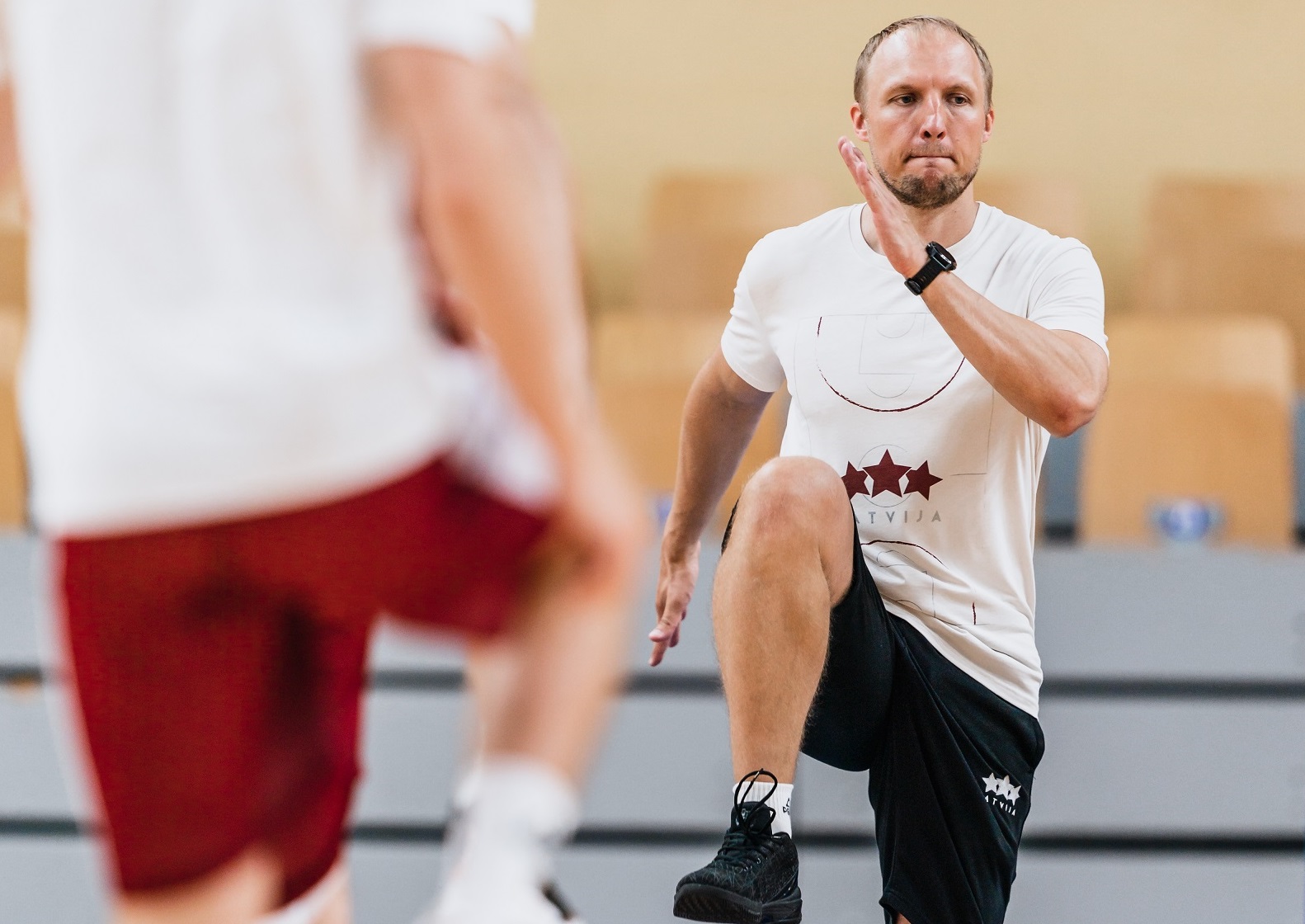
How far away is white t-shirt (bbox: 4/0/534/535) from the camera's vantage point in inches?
24.9

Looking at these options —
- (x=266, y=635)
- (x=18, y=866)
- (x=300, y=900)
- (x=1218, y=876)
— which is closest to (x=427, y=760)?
(x=18, y=866)

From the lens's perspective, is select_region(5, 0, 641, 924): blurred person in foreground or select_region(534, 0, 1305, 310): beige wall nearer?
select_region(5, 0, 641, 924): blurred person in foreground

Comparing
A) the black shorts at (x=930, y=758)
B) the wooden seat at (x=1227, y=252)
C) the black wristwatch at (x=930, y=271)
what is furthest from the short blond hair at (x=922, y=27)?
the wooden seat at (x=1227, y=252)

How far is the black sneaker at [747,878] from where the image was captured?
4.50ft

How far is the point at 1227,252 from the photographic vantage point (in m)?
3.13

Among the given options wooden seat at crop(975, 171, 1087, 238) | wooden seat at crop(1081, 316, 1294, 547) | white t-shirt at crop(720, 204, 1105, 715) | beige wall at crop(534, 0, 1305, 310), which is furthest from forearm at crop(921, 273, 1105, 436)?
beige wall at crop(534, 0, 1305, 310)

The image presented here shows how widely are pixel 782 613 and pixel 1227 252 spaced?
214 centimetres

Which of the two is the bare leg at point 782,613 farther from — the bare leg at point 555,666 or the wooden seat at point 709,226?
the wooden seat at point 709,226

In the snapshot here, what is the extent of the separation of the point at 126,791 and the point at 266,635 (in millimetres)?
104

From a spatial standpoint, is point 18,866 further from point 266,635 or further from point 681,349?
point 266,635

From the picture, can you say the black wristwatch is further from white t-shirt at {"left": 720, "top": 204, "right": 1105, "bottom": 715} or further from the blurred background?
the blurred background

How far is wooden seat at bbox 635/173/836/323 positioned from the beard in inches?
55.1

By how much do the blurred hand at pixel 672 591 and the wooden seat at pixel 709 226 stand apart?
143 cm

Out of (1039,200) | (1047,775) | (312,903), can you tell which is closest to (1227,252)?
(1039,200)
